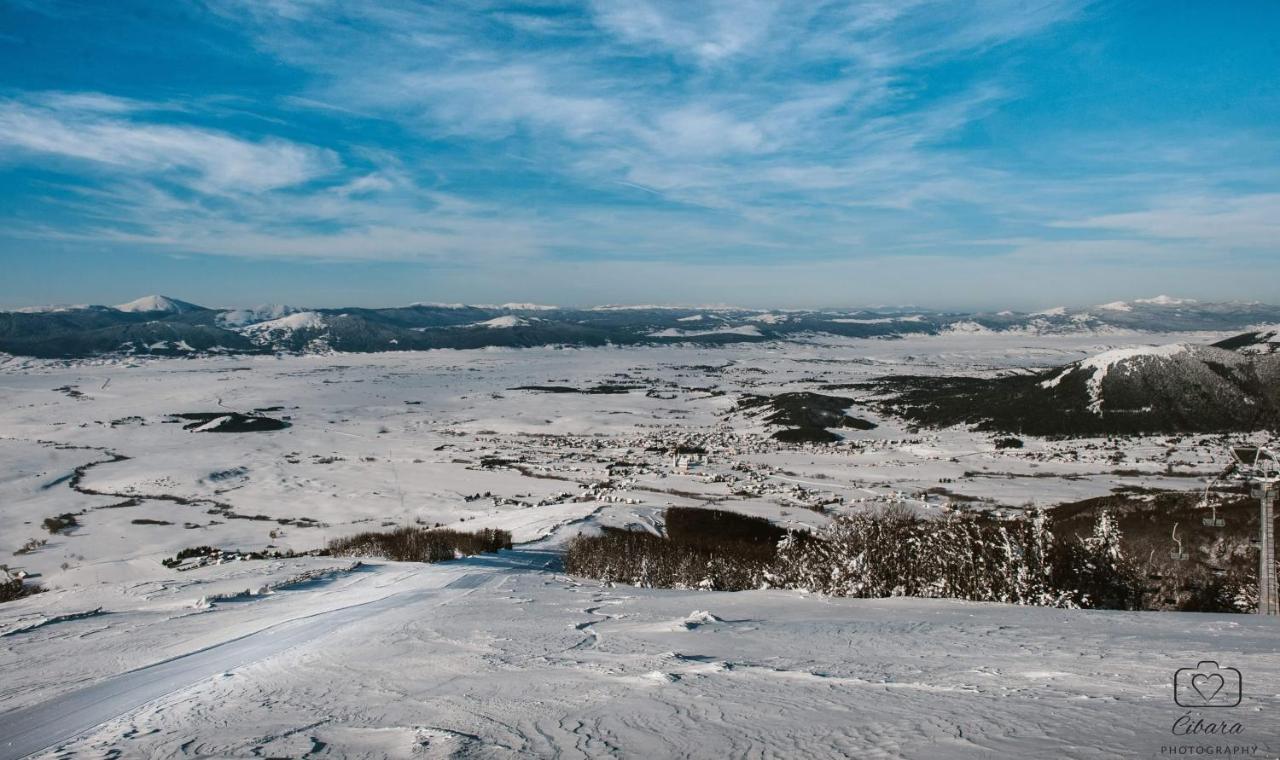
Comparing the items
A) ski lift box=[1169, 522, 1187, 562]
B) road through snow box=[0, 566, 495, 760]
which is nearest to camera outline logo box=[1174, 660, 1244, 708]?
road through snow box=[0, 566, 495, 760]

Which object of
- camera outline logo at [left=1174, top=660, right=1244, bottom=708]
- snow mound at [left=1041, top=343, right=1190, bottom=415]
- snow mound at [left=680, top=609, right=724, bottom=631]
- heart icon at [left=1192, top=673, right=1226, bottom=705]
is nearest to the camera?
camera outline logo at [left=1174, top=660, right=1244, bottom=708]

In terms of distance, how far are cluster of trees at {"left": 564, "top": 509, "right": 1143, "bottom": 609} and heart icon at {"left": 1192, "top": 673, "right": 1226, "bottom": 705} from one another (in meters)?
6.89

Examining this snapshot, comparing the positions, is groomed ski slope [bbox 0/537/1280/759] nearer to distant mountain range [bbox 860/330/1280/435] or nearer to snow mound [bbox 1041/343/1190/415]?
distant mountain range [bbox 860/330/1280/435]

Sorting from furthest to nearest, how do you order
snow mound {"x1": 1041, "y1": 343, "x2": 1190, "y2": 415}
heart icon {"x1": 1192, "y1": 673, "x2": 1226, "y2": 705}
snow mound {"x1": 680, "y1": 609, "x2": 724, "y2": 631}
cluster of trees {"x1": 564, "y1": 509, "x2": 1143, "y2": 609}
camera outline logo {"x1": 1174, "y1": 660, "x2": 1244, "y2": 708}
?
snow mound {"x1": 1041, "y1": 343, "x2": 1190, "y2": 415}
cluster of trees {"x1": 564, "y1": 509, "x2": 1143, "y2": 609}
snow mound {"x1": 680, "y1": 609, "x2": 724, "y2": 631}
heart icon {"x1": 1192, "y1": 673, "x2": 1226, "y2": 705}
camera outline logo {"x1": 1174, "y1": 660, "x2": 1244, "y2": 708}

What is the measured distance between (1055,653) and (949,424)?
81403 mm

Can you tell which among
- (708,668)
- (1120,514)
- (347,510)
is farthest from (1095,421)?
(708,668)

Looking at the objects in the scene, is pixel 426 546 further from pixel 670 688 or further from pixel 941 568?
pixel 670 688

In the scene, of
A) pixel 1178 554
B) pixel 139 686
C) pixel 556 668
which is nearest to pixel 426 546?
pixel 139 686

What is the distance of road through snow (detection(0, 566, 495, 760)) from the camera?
15.2 feet

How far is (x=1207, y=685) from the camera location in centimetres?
495

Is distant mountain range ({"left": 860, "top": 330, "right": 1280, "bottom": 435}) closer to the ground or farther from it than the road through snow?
closer to the ground

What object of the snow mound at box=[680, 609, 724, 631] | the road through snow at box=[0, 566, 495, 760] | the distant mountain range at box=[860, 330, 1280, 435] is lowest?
the distant mountain range at box=[860, 330, 1280, 435]

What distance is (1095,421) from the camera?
246ft

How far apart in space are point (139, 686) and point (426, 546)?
545 inches
